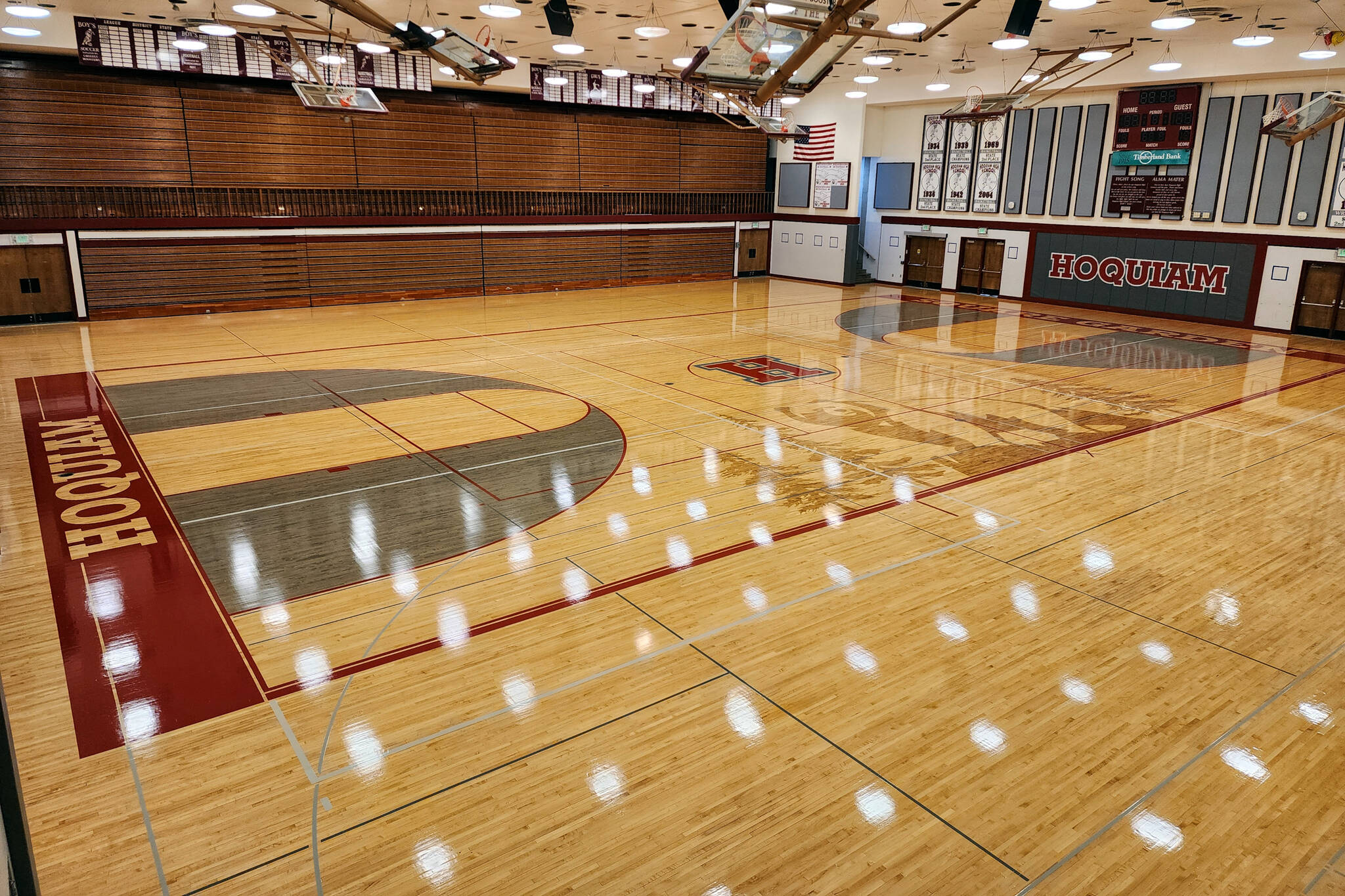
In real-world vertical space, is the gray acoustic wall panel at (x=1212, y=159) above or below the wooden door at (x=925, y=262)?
above

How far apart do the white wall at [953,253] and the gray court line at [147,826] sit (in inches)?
680

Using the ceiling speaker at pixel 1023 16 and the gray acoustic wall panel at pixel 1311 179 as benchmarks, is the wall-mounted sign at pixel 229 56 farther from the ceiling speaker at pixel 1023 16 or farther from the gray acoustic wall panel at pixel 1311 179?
the gray acoustic wall panel at pixel 1311 179

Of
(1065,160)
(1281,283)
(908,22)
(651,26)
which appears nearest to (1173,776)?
(908,22)

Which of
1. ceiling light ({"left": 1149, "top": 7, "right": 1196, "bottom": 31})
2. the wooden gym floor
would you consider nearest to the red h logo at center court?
the wooden gym floor

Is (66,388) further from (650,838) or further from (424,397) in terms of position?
(650,838)

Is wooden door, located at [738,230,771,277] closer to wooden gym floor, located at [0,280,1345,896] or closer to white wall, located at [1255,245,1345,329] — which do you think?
white wall, located at [1255,245,1345,329]

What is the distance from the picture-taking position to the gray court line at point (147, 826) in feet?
9.20

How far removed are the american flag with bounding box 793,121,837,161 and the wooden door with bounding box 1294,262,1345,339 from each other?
950cm

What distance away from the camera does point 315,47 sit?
14477 millimetres

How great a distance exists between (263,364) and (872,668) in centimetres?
903

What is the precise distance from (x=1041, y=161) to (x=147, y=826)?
58.2 feet

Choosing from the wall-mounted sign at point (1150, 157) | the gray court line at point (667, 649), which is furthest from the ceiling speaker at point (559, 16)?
the wall-mounted sign at point (1150, 157)

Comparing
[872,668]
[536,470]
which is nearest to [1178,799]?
[872,668]

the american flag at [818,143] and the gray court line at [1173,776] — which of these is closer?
the gray court line at [1173,776]
